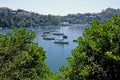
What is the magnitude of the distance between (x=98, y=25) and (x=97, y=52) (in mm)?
1556

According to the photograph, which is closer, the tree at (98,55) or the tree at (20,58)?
the tree at (98,55)

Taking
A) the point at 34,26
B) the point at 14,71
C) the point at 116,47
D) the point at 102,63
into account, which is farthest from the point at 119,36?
the point at 34,26

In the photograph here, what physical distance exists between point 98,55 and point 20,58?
6.87 meters

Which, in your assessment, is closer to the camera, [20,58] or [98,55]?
[98,55]

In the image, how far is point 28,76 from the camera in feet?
59.5

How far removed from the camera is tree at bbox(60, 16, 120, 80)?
12078 mm

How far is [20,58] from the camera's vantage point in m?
18.1

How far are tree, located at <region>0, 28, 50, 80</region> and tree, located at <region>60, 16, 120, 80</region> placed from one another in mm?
4535

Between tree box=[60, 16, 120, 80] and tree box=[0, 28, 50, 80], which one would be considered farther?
tree box=[0, 28, 50, 80]

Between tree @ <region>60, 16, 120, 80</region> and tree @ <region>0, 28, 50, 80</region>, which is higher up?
tree @ <region>60, 16, 120, 80</region>

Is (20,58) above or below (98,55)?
below

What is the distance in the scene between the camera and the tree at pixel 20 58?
55.7ft

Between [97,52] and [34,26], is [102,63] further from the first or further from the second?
[34,26]

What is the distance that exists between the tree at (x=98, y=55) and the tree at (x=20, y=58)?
4.54 metres
